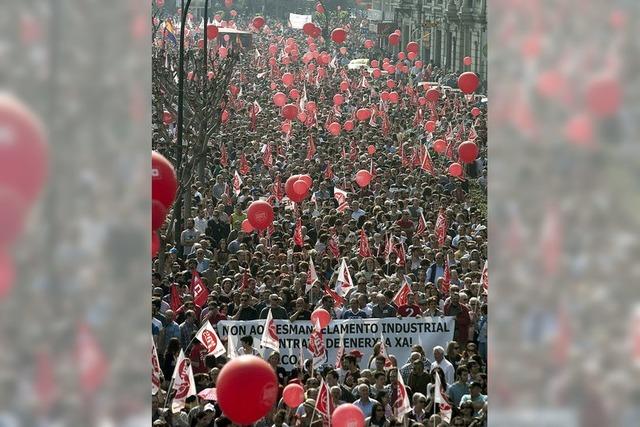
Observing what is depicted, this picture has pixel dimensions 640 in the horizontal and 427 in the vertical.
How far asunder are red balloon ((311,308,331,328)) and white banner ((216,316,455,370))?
4.4 inches

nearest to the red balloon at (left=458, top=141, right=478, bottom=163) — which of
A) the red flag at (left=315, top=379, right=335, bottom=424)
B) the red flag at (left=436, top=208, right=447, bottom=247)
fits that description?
the red flag at (left=436, top=208, right=447, bottom=247)

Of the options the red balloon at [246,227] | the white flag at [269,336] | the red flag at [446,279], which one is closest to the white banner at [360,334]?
the white flag at [269,336]

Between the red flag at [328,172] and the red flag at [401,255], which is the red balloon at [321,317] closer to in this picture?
the red flag at [401,255]

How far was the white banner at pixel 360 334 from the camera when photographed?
1295cm

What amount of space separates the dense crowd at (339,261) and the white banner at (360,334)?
137 millimetres

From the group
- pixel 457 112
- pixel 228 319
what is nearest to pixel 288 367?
pixel 228 319
